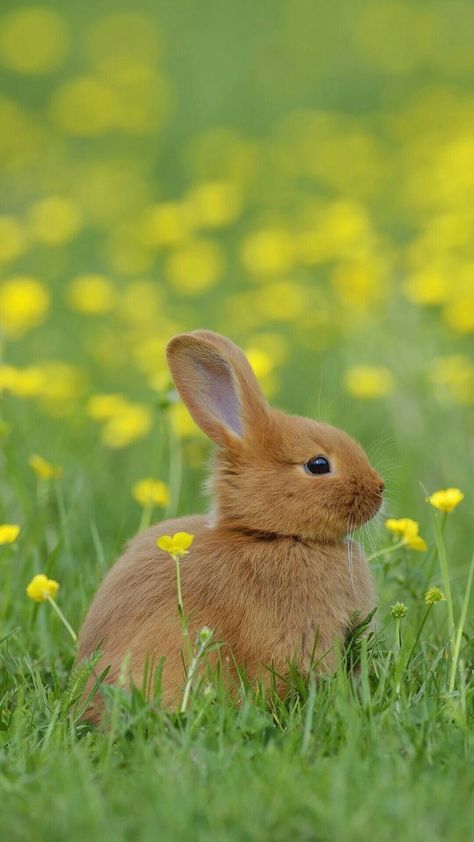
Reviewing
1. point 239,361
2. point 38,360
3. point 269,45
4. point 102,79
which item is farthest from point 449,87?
point 239,361

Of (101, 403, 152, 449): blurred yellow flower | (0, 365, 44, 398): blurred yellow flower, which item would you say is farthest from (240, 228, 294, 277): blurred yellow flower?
(0, 365, 44, 398): blurred yellow flower

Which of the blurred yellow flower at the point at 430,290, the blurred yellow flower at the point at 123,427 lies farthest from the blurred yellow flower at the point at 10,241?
the blurred yellow flower at the point at 430,290

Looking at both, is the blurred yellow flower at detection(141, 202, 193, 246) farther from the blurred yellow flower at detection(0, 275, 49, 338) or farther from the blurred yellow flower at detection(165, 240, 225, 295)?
the blurred yellow flower at detection(0, 275, 49, 338)

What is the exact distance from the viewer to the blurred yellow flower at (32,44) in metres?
12.8

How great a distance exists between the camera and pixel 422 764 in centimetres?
266

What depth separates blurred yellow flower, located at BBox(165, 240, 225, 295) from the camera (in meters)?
7.30

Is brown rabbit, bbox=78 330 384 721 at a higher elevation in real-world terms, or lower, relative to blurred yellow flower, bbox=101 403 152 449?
lower

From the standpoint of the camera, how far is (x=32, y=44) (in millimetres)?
12945

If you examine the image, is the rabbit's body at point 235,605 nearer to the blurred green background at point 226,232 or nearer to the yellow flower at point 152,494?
the blurred green background at point 226,232

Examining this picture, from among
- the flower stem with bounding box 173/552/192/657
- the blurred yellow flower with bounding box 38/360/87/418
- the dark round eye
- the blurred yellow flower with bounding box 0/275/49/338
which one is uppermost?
the blurred yellow flower with bounding box 0/275/49/338

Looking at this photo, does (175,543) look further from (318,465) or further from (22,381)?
(22,381)

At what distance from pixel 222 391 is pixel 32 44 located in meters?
10.5

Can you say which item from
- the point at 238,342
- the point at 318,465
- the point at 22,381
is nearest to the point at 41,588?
the point at 318,465

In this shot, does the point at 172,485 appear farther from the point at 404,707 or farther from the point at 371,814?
the point at 371,814
